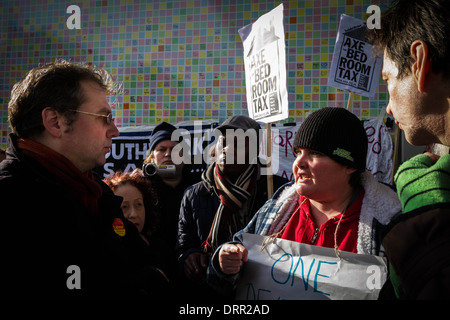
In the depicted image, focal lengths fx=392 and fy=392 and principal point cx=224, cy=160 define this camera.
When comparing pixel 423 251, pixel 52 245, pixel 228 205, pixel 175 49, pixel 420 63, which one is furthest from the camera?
pixel 175 49

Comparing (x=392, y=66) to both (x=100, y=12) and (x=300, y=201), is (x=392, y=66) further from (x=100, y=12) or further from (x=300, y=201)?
(x=100, y=12)

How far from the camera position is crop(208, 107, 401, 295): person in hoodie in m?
1.51

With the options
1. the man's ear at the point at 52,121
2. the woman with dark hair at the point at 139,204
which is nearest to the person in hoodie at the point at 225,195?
the woman with dark hair at the point at 139,204

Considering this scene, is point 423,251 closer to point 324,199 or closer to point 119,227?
point 324,199

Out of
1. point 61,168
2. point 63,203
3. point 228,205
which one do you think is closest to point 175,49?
point 228,205

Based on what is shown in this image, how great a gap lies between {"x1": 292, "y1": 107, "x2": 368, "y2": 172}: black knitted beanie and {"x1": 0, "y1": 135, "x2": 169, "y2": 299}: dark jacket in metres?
0.85

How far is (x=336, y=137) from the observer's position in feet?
5.27

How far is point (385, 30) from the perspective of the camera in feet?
3.41

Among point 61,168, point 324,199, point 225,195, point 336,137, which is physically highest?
point 336,137

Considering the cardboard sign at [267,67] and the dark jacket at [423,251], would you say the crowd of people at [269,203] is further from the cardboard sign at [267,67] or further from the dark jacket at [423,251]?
the cardboard sign at [267,67]

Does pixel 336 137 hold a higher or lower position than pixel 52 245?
higher

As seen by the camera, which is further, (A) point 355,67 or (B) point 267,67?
(A) point 355,67

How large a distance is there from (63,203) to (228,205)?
132cm

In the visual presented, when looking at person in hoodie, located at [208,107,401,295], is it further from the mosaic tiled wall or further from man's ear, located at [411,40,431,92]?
the mosaic tiled wall
